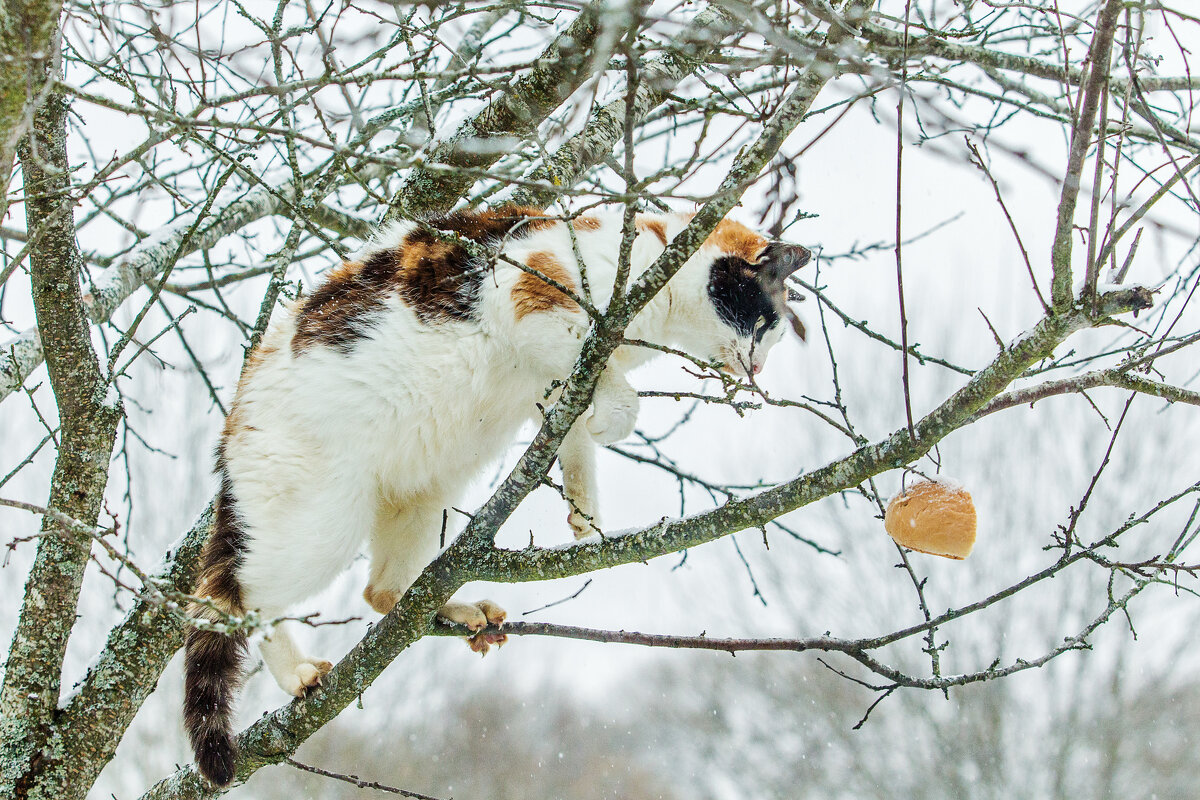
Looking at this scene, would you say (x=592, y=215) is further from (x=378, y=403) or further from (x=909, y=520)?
(x=909, y=520)

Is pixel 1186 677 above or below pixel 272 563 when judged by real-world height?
above

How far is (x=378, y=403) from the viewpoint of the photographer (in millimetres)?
2738

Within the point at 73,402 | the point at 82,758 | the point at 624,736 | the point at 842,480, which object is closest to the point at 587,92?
the point at 842,480

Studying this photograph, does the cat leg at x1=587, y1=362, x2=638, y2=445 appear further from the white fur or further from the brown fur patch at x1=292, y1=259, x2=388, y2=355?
the brown fur patch at x1=292, y1=259, x2=388, y2=355

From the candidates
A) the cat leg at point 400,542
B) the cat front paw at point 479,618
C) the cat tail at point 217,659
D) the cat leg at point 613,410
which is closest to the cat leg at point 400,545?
the cat leg at point 400,542

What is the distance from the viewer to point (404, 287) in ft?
9.49

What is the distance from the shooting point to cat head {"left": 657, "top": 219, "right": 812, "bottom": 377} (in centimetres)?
321

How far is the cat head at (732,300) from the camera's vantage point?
321 centimetres

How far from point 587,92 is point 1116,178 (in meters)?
0.99

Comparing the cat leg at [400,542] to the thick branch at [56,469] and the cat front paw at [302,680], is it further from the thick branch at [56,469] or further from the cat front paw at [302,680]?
the thick branch at [56,469]

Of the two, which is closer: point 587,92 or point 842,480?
point 587,92

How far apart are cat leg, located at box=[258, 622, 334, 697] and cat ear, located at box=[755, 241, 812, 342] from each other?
1.96 m

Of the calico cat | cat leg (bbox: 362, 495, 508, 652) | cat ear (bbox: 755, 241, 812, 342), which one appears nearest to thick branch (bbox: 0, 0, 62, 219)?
the calico cat

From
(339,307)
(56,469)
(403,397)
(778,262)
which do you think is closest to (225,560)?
(56,469)
